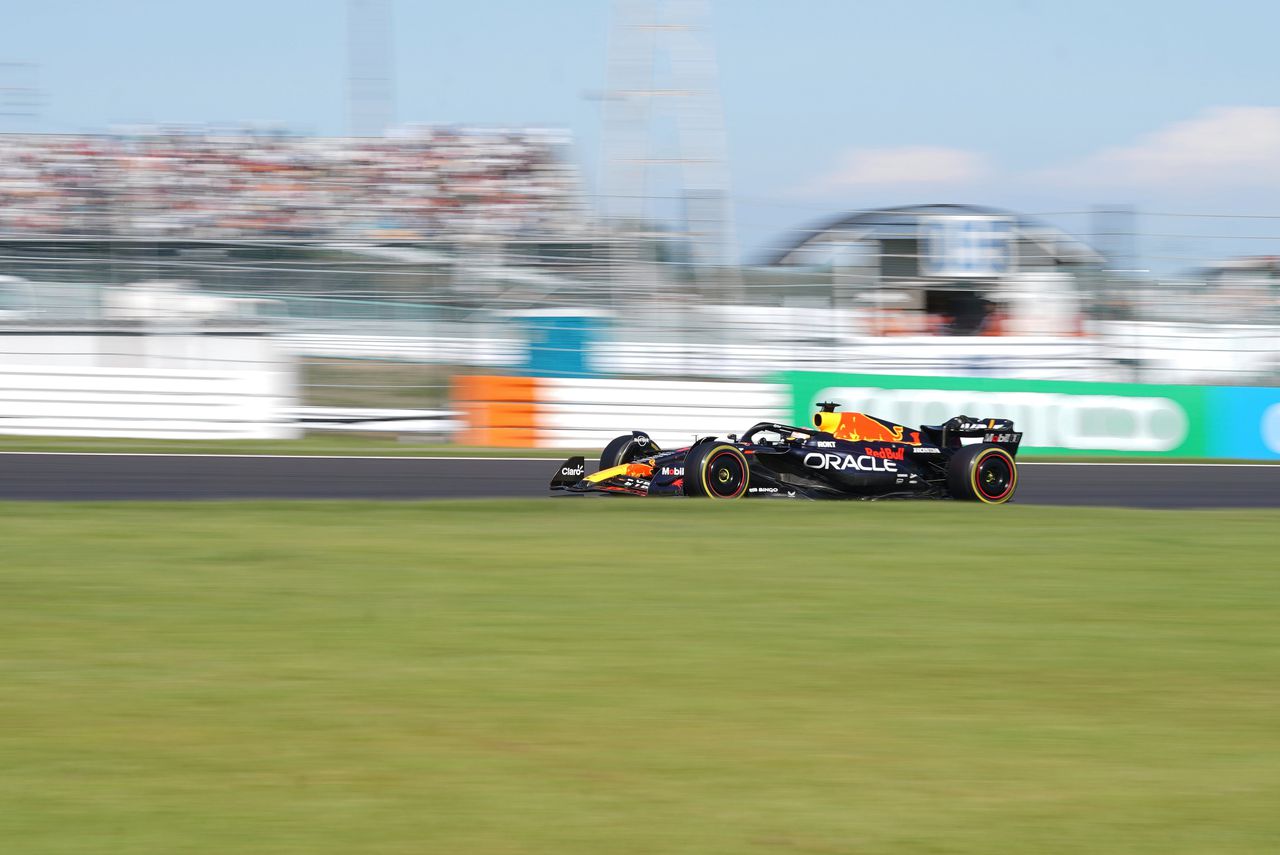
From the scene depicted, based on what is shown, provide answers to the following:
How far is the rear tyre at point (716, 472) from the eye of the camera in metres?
10.6

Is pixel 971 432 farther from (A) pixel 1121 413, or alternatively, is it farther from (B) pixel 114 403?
(B) pixel 114 403

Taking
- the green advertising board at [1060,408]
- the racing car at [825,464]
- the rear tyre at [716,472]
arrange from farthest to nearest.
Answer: the green advertising board at [1060,408] → the racing car at [825,464] → the rear tyre at [716,472]

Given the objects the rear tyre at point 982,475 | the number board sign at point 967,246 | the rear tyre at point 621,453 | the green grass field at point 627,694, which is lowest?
the green grass field at point 627,694

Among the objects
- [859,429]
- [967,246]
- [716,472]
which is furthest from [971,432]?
[967,246]

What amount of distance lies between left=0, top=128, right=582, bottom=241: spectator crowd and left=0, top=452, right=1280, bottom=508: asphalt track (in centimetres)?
833

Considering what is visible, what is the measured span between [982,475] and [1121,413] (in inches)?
278

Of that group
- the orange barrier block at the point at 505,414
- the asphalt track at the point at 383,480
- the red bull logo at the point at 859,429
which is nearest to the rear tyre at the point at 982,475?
the red bull logo at the point at 859,429

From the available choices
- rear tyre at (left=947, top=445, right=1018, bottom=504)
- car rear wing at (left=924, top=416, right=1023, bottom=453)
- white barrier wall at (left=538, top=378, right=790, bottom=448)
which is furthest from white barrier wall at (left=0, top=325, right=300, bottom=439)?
rear tyre at (left=947, top=445, right=1018, bottom=504)

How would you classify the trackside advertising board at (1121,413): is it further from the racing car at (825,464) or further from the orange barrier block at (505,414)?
the racing car at (825,464)

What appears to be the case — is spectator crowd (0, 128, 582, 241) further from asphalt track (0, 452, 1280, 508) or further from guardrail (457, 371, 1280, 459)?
asphalt track (0, 452, 1280, 508)

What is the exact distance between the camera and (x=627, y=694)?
4.75 meters

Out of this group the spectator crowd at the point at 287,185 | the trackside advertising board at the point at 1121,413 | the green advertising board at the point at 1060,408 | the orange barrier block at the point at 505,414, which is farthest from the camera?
the spectator crowd at the point at 287,185

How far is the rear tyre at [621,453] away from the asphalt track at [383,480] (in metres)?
0.70

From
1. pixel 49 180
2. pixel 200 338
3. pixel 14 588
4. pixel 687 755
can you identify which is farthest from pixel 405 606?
pixel 49 180
